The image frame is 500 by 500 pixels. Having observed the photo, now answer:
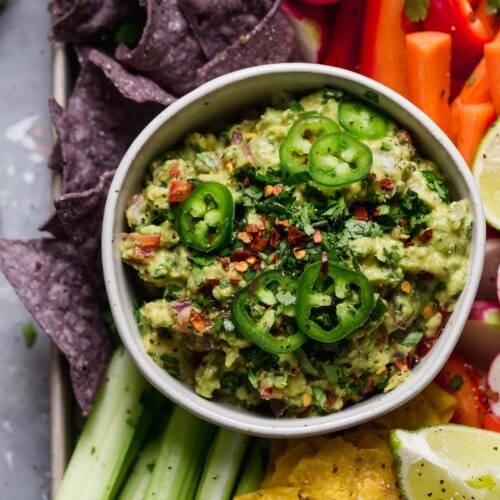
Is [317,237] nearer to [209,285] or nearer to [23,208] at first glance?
[209,285]

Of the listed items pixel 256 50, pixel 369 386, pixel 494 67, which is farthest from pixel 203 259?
pixel 494 67

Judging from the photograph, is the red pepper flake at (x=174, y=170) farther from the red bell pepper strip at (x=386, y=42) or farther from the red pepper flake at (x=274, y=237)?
the red bell pepper strip at (x=386, y=42)

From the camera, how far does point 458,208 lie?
164 centimetres

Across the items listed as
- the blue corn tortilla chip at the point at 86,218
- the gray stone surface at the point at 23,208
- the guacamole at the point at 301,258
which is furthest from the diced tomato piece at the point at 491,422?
the gray stone surface at the point at 23,208

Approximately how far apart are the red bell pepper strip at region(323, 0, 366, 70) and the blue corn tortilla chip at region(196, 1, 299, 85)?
0.47 feet

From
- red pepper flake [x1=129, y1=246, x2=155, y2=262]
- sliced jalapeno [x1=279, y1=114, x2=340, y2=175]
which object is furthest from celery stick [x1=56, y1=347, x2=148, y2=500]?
sliced jalapeno [x1=279, y1=114, x2=340, y2=175]

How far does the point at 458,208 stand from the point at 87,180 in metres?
0.74

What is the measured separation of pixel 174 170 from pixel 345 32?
21.7 inches

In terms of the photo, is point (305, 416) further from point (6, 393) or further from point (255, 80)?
point (6, 393)

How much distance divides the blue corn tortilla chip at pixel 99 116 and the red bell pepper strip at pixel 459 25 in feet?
1.82

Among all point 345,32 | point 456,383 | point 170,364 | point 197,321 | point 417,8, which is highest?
point 417,8

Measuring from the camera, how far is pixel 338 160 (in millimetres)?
1557

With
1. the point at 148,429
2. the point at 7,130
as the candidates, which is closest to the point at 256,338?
the point at 148,429

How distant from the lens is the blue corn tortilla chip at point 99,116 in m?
1.84
